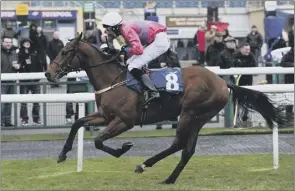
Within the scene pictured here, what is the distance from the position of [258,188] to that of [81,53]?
9.40 ft

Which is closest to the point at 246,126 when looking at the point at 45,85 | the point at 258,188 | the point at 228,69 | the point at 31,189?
the point at 228,69

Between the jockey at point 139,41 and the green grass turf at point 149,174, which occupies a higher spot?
the jockey at point 139,41

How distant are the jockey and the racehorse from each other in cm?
18

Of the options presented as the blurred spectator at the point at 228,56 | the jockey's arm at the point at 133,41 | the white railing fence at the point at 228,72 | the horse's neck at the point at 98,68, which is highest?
the jockey's arm at the point at 133,41

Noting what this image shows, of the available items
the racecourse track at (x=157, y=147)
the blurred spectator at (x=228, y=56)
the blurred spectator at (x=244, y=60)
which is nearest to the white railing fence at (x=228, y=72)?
the blurred spectator at (x=228, y=56)

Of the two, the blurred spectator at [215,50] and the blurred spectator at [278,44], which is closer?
the blurred spectator at [215,50]

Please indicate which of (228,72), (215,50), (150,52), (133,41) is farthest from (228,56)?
(133,41)

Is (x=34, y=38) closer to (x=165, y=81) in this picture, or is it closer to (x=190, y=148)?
(x=165, y=81)

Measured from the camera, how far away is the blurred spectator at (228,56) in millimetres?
14000

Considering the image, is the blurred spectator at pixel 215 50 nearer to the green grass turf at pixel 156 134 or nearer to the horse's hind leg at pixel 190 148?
the green grass turf at pixel 156 134

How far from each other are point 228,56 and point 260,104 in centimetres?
469

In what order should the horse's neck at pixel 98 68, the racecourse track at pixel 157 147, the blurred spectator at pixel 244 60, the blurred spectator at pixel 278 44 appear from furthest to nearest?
the blurred spectator at pixel 278 44 < the blurred spectator at pixel 244 60 < the racecourse track at pixel 157 147 < the horse's neck at pixel 98 68

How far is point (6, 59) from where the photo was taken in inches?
575

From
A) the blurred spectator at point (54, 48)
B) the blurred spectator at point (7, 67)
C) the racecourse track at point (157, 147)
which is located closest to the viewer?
the racecourse track at point (157, 147)
